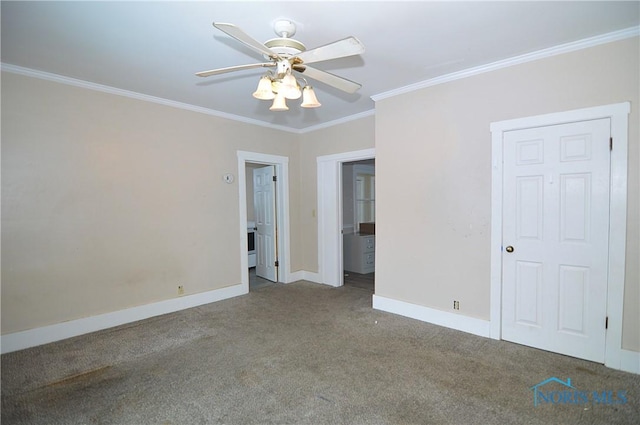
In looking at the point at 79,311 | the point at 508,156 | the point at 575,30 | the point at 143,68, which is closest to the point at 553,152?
the point at 508,156

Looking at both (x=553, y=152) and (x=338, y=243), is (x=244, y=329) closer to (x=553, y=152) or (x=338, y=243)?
(x=338, y=243)

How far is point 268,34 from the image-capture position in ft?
8.00

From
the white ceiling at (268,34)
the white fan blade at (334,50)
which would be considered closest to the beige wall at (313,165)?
the white ceiling at (268,34)

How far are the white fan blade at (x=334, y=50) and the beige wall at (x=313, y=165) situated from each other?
109 inches

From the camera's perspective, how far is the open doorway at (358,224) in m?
5.97

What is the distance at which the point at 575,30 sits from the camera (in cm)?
242

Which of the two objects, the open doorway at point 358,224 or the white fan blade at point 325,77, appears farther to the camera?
the open doorway at point 358,224

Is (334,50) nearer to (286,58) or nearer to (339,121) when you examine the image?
(286,58)

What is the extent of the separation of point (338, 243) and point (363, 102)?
2.21 metres

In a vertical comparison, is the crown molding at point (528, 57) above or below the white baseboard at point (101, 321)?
above

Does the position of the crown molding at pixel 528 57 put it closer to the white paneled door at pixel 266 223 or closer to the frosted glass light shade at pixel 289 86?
the frosted glass light shade at pixel 289 86

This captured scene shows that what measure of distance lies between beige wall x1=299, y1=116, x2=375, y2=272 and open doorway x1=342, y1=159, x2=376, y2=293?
0.83 meters

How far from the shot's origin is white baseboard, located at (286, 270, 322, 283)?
540cm

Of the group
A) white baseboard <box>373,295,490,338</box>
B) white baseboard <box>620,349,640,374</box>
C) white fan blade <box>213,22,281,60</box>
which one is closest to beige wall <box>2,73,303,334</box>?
white baseboard <box>373,295,490,338</box>
